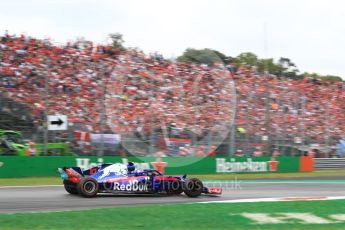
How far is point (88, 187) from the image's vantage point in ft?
41.9

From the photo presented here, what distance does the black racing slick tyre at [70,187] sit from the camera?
13.1 metres

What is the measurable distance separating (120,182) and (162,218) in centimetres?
387

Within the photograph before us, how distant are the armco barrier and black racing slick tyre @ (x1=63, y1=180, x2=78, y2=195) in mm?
7830

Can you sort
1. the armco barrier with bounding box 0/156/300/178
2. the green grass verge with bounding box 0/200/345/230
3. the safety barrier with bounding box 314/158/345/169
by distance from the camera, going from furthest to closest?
the safety barrier with bounding box 314/158/345/169 < the armco barrier with bounding box 0/156/300/178 < the green grass verge with bounding box 0/200/345/230

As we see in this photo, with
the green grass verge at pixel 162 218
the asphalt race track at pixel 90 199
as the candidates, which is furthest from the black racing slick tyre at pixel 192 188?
the green grass verge at pixel 162 218

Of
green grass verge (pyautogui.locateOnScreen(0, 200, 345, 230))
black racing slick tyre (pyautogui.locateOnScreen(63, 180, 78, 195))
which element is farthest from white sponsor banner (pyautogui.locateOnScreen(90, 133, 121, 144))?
green grass verge (pyautogui.locateOnScreen(0, 200, 345, 230))

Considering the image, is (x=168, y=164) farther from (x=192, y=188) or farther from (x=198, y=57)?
(x=192, y=188)

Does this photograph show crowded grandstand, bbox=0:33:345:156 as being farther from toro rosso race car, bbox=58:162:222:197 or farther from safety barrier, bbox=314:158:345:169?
Answer: toro rosso race car, bbox=58:162:222:197

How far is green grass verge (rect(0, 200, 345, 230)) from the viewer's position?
849 cm

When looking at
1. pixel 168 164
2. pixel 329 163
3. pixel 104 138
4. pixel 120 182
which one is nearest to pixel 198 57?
pixel 168 164

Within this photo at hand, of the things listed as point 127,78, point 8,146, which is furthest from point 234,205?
point 127,78

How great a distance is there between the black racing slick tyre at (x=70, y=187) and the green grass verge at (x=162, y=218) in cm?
309

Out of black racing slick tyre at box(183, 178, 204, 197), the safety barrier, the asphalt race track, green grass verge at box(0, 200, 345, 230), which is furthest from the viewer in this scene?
the safety barrier

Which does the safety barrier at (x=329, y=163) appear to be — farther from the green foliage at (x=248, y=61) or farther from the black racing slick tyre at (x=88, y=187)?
the black racing slick tyre at (x=88, y=187)
